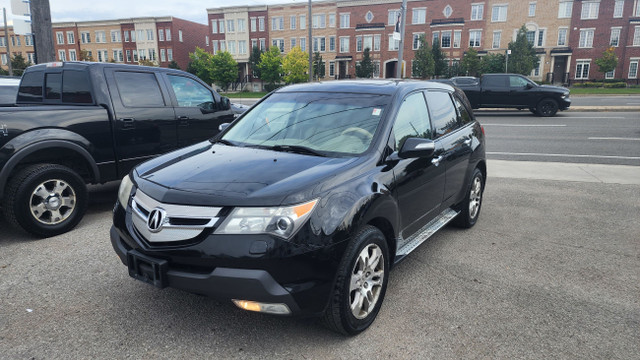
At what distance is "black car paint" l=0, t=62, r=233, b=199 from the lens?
14.9 ft

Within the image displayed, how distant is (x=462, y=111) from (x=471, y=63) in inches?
1850

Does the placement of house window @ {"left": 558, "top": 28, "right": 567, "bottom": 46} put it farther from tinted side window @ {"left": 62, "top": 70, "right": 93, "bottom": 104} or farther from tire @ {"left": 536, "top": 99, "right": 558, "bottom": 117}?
tinted side window @ {"left": 62, "top": 70, "right": 93, "bottom": 104}

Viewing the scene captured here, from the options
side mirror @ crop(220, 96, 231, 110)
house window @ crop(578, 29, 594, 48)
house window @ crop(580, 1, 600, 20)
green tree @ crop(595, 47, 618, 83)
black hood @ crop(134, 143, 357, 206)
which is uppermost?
house window @ crop(580, 1, 600, 20)

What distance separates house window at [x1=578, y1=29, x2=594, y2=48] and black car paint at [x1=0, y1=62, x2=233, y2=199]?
184 ft

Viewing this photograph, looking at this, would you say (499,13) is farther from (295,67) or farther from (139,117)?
(139,117)

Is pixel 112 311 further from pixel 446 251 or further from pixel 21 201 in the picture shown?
pixel 446 251

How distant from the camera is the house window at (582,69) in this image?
50.1 m

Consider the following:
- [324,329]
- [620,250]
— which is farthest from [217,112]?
[620,250]

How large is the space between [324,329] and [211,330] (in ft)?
2.58

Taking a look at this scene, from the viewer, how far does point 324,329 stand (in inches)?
120

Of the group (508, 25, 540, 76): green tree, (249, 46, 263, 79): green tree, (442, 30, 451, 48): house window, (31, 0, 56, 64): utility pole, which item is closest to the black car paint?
(31, 0, 56, 64): utility pole

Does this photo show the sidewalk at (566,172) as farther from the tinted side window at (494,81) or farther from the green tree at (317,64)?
the green tree at (317,64)

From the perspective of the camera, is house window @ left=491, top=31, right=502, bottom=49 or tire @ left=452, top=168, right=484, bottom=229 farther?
house window @ left=491, top=31, right=502, bottom=49

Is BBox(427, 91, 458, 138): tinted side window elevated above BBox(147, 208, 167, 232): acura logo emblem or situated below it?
above
